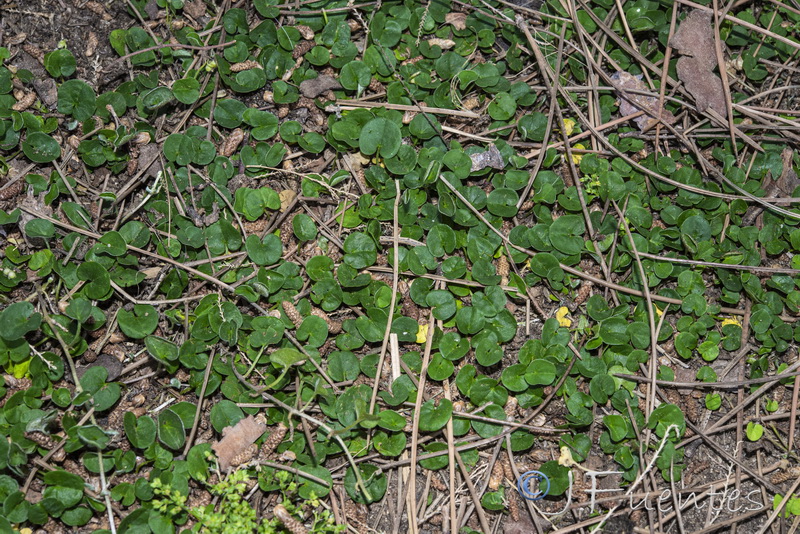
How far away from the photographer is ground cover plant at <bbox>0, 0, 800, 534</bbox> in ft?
7.50

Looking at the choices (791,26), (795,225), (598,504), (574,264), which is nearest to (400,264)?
(574,264)

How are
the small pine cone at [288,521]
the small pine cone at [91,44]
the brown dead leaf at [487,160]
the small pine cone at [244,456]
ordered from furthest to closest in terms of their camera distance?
1. the small pine cone at [91,44]
2. the brown dead leaf at [487,160]
3. the small pine cone at [244,456]
4. the small pine cone at [288,521]

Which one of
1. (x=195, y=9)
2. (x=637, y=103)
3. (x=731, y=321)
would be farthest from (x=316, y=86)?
(x=731, y=321)

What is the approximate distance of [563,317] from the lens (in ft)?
8.39

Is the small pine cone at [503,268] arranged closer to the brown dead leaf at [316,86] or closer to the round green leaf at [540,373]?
the round green leaf at [540,373]

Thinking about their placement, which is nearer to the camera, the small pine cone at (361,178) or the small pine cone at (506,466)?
the small pine cone at (506,466)

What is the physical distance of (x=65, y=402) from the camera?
228 centimetres

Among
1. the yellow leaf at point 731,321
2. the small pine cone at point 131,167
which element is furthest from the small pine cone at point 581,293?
the small pine cone at point 131,167

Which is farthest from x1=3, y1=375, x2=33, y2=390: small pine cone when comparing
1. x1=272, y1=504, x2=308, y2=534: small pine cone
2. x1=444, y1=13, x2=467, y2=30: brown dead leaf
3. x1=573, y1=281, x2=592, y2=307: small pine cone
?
x1=444, y1=13, x2=467, y2=30: brown dead leaf

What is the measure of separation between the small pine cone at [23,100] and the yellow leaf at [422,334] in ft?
6.49

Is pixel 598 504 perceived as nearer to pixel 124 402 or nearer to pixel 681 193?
pixel 681 193

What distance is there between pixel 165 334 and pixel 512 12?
2.17 m

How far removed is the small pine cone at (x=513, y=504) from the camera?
231 centimetres

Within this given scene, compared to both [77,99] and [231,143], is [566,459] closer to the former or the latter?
[231,143]
